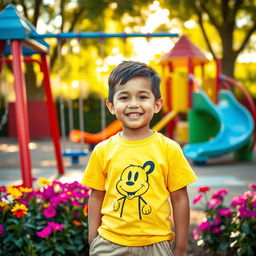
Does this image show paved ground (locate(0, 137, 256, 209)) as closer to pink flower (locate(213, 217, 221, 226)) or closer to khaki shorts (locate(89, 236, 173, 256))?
pink flower (locate(213, 217, 221, 226))

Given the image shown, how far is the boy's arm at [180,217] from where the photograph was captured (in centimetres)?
175

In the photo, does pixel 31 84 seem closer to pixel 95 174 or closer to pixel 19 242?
pixel 19 242

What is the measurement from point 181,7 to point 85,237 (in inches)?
525

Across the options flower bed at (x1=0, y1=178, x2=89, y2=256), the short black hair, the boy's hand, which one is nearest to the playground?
flower bed at (x1=0, y1=178, x2=89, y2=256)

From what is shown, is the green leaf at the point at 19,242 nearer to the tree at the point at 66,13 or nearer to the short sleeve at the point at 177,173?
the short sleeve at the point at 177,173

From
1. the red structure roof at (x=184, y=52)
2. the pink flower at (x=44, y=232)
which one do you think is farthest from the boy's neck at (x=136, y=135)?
the red structure roof at (x=184, y=52)

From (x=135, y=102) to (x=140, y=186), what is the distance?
33 centimetres

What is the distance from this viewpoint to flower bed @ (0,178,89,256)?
105 inches

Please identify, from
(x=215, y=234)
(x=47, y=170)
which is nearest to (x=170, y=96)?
(x=47, y=170)

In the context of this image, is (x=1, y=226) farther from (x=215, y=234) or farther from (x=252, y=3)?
(x=252, y=3)

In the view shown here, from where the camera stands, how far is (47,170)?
283 inches

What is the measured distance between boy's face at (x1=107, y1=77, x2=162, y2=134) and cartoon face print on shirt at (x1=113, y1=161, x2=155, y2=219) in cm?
16

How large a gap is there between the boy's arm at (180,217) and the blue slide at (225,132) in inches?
240

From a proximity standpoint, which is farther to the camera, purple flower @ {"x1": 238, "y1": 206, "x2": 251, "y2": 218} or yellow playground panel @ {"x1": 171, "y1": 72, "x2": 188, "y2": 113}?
yellow playground panel @ {"x1": 171, "y1": 72, "x2": 188, "y2": 113}
